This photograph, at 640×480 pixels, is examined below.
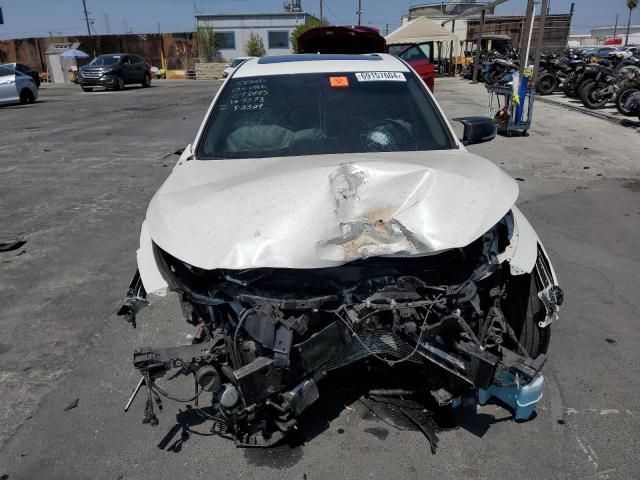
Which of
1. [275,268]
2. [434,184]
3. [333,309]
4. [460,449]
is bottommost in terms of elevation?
[460,449]

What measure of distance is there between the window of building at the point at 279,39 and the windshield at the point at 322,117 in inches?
1865

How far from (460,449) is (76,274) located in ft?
12.5

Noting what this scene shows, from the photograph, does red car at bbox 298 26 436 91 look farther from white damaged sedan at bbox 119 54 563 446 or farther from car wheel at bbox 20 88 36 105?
car wheel at bbox 20 88 36 105

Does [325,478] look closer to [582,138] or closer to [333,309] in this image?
[333,309]

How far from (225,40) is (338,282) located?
50132 millimetres

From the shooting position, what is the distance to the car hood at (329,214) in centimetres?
234

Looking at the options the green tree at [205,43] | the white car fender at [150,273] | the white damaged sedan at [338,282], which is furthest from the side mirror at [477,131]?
the green tree at [205,43]

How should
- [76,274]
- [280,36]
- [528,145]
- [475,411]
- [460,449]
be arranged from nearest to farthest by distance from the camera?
1. [460,449]
2. [475,411]
3. [76,274]
4. [528,145]
5. [280,36]

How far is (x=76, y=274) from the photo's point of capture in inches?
194

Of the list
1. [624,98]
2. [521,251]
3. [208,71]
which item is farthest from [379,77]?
[208,71]

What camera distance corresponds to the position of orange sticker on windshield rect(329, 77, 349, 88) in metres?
3.93

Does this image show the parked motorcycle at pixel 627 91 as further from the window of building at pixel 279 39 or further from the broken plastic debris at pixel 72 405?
the window of building at pixel 279 39

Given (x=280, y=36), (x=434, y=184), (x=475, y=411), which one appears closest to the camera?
(x=434, y=184)

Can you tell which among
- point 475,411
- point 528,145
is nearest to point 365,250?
point 475,411
